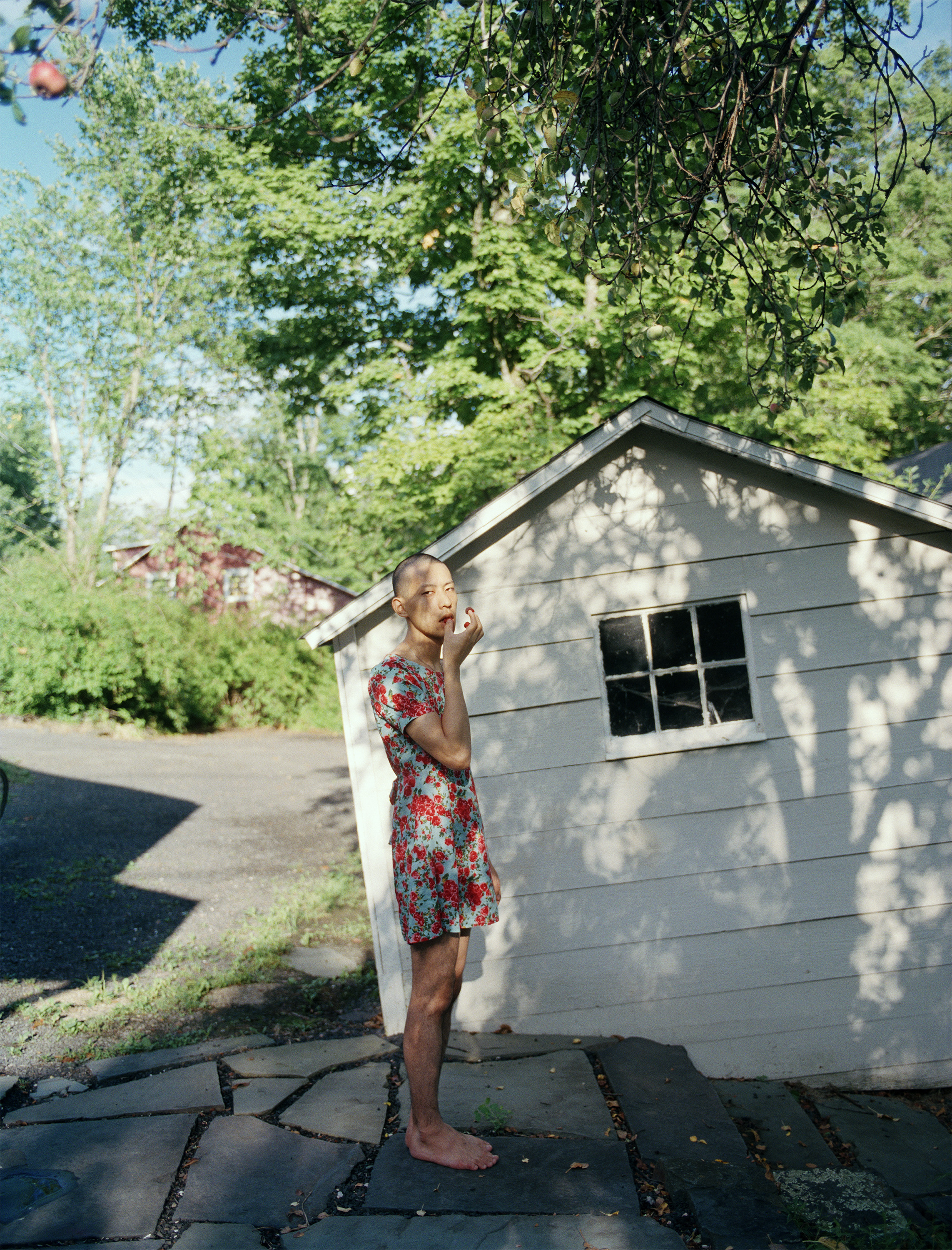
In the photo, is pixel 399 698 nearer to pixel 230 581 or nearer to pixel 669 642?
pixel 669 642

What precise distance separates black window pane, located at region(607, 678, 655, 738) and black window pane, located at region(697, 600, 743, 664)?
0.38m

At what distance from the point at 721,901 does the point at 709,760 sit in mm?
754

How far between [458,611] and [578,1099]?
7.94ft

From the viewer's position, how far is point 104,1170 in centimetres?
308

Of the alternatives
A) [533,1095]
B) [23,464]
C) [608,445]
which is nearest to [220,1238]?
[533,1095]

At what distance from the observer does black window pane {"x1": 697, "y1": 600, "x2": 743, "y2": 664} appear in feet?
16.3

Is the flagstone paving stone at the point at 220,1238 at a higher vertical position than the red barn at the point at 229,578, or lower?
lower

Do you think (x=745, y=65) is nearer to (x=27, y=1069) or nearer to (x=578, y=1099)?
(x=578, y=1099)

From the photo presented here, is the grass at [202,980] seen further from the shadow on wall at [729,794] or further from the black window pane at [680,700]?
the black window pane at [680,700]

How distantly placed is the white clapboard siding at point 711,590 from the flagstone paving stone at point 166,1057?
1.96 m

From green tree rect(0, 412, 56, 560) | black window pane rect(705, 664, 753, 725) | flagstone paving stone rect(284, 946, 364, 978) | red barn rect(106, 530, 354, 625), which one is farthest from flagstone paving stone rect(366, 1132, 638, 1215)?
green tree rect(0, 412, 56, 560)

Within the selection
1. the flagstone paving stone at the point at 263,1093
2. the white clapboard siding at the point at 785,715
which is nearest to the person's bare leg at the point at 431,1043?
the flagstone paving stone at the point at 263,1093

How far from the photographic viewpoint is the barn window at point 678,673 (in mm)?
4922

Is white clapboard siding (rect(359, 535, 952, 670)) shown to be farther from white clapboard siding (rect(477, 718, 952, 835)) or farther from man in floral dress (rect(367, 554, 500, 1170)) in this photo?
man in floral dress (rect(367, 554, 500, 1170))
